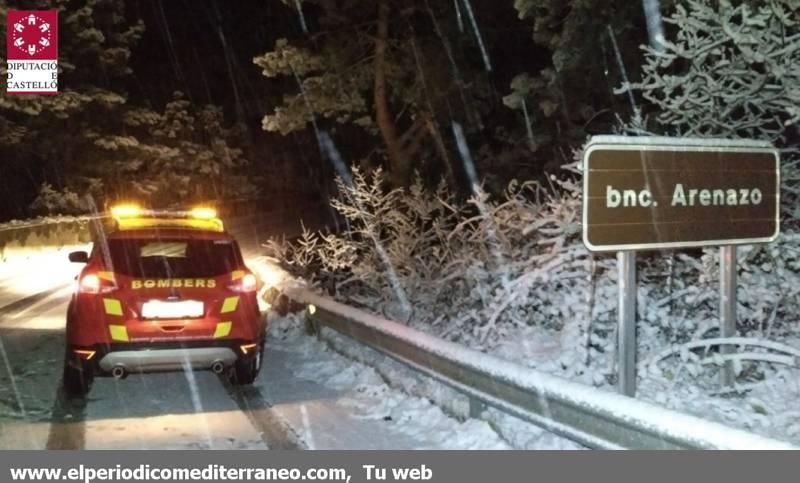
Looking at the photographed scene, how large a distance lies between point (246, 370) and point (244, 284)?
0.84 m

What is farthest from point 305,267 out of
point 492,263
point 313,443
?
point 313,443

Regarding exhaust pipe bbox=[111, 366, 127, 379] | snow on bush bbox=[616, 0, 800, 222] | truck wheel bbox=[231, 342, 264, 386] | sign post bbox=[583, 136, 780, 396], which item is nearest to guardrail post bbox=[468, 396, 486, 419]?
sign post bbox=[583, 136, 780, 396]

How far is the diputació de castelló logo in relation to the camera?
24938 mm

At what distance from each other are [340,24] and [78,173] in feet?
53.5

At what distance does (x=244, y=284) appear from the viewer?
27.9 ft

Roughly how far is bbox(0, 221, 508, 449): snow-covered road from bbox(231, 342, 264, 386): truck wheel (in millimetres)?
103

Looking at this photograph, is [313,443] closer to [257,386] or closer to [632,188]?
[257,386]

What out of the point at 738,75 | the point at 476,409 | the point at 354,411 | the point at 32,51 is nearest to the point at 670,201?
the point at 476,409

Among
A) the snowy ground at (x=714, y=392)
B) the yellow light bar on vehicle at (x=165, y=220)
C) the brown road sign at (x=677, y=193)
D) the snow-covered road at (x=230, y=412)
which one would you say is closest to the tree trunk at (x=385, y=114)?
the snow-covered road at (x=230, y=412)

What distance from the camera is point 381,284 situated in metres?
12.8

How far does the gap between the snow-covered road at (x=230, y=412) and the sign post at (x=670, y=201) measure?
162cm

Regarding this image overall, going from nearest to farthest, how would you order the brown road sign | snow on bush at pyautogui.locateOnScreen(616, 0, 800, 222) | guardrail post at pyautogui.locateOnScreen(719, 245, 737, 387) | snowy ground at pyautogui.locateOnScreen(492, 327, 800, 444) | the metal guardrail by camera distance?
the metal guardrail → the brown road sign → snowy ground at pyautogui.locateOnScreen(492, 327, 800, 444) → guardrail post at pyautogui.locateOnScreen(719, 245, 737, 387) → snow on bush at pyautogui.locateOnScreen(616, 0, 800, 222)

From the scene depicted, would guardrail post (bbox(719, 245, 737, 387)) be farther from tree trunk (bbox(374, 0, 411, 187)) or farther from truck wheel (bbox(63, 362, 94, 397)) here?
tree trunk (bbox(374, 0, 411, 187))

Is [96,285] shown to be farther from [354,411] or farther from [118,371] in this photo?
[354,411]
